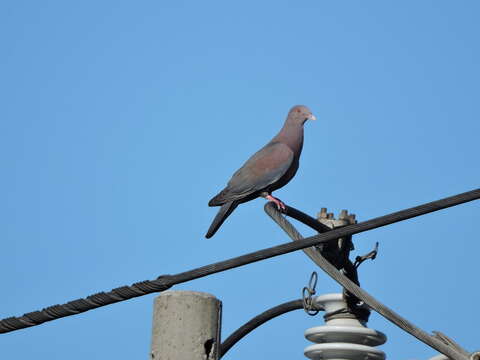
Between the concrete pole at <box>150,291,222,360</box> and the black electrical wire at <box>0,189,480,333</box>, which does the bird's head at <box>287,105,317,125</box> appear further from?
the concrete pole at <box>150,291,222,360</box>

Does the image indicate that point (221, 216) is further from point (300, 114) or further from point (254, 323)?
point (254, 323)

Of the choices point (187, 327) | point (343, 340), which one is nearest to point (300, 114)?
point (343, 340)

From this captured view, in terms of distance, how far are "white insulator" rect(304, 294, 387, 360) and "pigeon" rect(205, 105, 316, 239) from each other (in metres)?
3.04

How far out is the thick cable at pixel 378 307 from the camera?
466 centimetres

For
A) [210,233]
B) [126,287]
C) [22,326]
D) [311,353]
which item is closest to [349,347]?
[311,353]

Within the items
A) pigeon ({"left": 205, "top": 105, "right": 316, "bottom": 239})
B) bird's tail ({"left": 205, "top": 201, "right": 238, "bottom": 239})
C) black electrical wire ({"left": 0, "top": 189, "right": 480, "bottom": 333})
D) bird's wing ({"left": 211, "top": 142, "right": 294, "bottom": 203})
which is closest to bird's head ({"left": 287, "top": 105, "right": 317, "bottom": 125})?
pigeon ({"left": 205, "top": 105, "right": 316, "bottom": 239})

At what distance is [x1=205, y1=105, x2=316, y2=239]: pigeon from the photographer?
8711mm

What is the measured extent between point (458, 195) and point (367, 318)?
1.48m

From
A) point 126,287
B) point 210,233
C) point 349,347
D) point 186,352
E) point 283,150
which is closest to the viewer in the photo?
point 186,352

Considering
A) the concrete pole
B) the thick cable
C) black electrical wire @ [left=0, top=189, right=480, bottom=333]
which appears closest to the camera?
the concrete pole

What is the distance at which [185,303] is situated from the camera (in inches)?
170

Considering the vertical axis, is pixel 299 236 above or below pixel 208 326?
above

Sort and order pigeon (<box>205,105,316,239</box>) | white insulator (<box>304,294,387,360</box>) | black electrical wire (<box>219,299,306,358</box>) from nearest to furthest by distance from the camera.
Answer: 1. white insulator (<box>304,294,387,360</box>)
2. black electrical wire (<box>219,299,306,358</box>)
3. pigeon (<box>205,105,316,239</box>)

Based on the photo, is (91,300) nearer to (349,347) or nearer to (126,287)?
(126,287)
